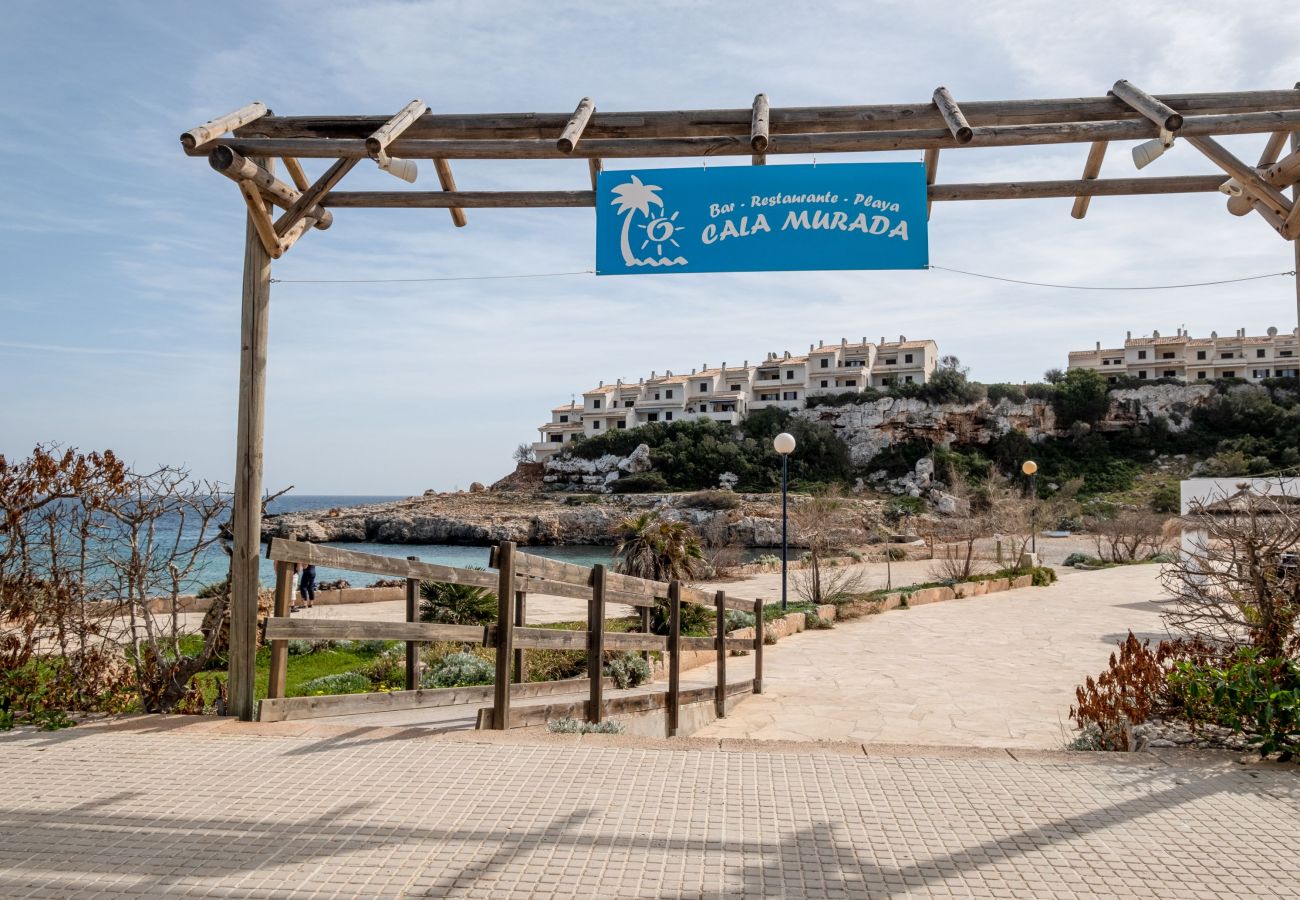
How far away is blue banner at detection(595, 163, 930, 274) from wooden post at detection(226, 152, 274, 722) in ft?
7.49

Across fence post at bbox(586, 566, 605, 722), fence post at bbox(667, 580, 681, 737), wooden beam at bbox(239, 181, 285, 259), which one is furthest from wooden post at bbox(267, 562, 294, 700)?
fence post at bbox(667, 580, 681, 737)

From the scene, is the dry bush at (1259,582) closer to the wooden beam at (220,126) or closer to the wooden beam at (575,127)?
the wooden beam at (575,127)

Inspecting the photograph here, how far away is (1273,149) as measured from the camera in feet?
17.6

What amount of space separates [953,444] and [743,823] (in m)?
69.5

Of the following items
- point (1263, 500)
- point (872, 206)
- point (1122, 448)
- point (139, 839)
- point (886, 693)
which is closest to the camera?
point (139, 839)

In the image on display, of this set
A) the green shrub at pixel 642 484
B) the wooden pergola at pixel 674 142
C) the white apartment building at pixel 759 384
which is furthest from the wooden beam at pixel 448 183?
the white apartment building at pixel 759 384

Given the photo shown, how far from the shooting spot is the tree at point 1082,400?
68562mm

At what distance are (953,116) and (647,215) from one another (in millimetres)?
1914

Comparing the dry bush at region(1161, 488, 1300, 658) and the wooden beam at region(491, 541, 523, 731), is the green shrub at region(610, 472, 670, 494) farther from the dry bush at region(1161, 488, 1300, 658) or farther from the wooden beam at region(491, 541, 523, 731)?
the wooden beam at region(491, 541, 523, 731)

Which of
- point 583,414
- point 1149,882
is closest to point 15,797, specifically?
point 1149,882

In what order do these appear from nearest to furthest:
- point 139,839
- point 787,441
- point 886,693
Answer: point 139,839 < point 886,693 < point 787,441

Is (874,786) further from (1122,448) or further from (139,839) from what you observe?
(1122,448)

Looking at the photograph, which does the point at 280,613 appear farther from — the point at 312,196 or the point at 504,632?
the point at 312,196

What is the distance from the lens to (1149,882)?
2.99m
